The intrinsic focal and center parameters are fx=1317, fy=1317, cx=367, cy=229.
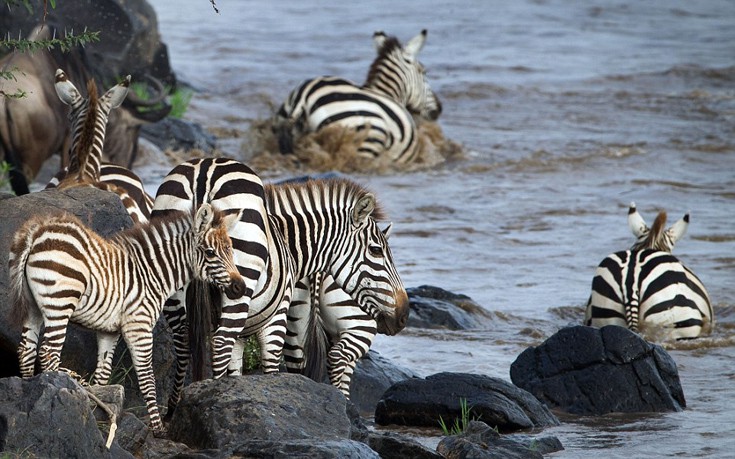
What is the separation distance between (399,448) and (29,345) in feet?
6.30

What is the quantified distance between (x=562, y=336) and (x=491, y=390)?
3.23 ft

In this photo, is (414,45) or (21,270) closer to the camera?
(21,270)

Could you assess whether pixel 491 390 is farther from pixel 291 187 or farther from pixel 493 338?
pixel 493 338

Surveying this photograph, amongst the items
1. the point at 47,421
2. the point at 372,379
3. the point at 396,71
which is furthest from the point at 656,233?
the point at 396,71

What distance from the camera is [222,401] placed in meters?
6.46

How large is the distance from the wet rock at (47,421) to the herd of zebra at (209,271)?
14.9 inches

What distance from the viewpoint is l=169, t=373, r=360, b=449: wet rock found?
6328 mm

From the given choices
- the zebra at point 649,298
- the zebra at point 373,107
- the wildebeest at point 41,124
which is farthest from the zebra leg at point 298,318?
Answer: the zebra at point 373,107

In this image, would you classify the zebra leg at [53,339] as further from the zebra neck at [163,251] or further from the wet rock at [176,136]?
the wet rock at [176,136]

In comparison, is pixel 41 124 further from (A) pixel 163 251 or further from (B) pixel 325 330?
(A) pixel 163 251

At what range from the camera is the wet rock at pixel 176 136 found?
18.3 meters

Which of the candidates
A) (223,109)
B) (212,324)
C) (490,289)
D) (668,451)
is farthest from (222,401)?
(223,109)

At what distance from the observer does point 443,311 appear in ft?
35.8

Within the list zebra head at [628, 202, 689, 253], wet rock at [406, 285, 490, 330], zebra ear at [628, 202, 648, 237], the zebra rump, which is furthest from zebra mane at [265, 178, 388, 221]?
zebra ear at [628, 202, 648, 237]
